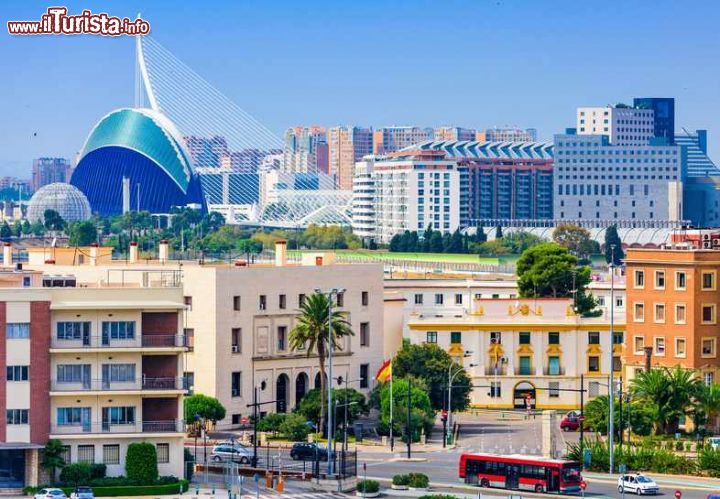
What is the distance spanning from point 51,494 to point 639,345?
33.7m

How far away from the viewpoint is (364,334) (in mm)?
93438

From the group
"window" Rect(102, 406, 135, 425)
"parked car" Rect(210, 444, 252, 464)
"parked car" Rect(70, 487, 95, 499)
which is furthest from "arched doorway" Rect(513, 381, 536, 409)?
"parked car" Rect(70, 487, 95, 499)

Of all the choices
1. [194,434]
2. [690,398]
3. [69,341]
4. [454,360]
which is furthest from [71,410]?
[454,360]

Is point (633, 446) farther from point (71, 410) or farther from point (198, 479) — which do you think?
point (71, 410)

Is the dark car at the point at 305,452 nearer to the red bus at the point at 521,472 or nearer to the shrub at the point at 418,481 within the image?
the red bus at the point at 521,472

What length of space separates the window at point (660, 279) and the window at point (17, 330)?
103 feet

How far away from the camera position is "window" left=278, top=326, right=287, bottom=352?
293 ft

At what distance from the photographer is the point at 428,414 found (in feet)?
279

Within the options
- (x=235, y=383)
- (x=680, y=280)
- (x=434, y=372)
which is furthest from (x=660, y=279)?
(x=235, y=383)

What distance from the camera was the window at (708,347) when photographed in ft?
285

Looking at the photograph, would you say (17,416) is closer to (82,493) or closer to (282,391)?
(82,493)

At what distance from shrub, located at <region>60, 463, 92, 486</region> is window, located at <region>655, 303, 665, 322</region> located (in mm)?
30419

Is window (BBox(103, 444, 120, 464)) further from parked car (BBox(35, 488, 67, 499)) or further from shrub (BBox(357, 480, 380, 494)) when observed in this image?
shrub (BBox(357, 480, 380, 494))

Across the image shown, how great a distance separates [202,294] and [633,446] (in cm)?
2021
